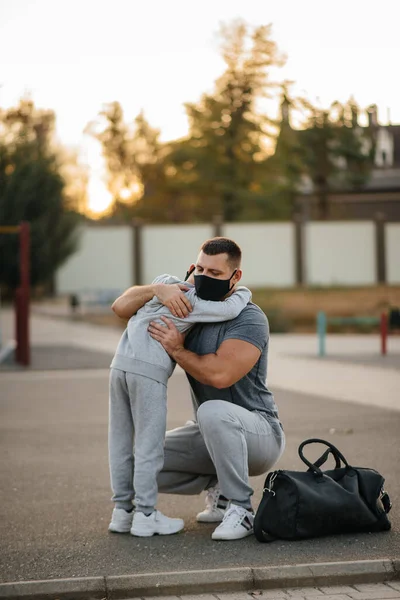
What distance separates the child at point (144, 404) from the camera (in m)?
5.32

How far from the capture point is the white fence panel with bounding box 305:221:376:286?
3866cm

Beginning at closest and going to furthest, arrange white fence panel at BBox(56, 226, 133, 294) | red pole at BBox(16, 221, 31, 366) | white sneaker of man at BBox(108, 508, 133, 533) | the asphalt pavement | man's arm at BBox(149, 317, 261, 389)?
the asphalt pavement < man's arm at BBox(149, 317, 261, 389) < white sneaker of man at BBox(108, 508, 133, 533) < red pole at BBox(16, 221, 31, 366) < white fence panel at BBox(56, 226, 133, 294)

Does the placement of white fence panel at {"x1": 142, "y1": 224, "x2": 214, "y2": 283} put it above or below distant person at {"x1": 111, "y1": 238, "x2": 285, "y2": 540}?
above

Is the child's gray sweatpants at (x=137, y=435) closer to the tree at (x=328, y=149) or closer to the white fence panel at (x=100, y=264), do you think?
the white fence panel at (x=100, y=264)

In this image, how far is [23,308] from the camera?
18172 mm

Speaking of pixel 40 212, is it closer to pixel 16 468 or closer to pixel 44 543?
pixel 16 468

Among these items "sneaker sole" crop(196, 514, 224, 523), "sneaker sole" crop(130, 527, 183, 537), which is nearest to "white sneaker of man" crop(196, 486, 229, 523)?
"sneaker sole" crop(196, 514, 224, 523)

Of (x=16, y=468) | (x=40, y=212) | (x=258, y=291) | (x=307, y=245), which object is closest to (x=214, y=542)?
(x=16, y=468)

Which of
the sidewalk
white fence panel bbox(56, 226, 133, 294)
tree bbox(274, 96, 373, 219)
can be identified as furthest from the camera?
tree bbox(274, 96, 373, 219)

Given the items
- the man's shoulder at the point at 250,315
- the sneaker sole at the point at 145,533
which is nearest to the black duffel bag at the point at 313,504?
the sneaker sole at the point at 145,533

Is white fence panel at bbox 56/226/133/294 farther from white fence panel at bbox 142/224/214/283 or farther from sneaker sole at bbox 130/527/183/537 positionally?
sneaker sole at bbox 130/527/183/537

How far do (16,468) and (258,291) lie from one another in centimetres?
2502

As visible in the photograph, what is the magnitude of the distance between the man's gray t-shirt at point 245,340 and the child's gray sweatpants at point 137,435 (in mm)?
268

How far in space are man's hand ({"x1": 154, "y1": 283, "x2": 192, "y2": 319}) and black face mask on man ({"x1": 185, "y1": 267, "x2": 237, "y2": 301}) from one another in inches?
3.5
